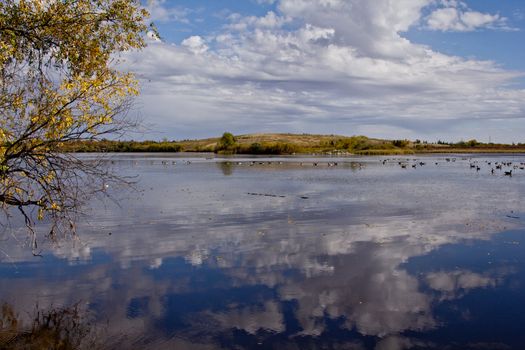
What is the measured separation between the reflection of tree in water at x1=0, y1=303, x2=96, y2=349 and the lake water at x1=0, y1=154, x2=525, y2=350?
22cm

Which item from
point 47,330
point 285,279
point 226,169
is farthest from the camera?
point 226,169

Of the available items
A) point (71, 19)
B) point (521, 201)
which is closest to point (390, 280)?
point (71, 19)

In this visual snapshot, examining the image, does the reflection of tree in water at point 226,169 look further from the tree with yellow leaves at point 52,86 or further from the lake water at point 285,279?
the tree with yellow leaves at point 52,86

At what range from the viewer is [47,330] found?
428 inches

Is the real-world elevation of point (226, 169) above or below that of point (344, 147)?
below

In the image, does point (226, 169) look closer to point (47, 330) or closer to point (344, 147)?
point (47, 330)

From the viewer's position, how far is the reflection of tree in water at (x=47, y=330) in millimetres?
10234

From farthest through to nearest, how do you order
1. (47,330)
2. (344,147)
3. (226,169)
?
(344,147), (226,169), (47,330)

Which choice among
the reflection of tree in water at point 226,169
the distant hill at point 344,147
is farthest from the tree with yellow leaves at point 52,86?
the distant hill at point 344,147

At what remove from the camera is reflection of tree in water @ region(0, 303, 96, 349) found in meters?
10.2

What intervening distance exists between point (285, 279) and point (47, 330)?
641cm

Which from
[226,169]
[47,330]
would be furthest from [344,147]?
[47,330]

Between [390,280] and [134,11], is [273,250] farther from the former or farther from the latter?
[134,11]

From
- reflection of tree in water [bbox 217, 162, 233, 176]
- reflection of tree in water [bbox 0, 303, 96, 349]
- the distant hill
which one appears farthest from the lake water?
the distant hill
